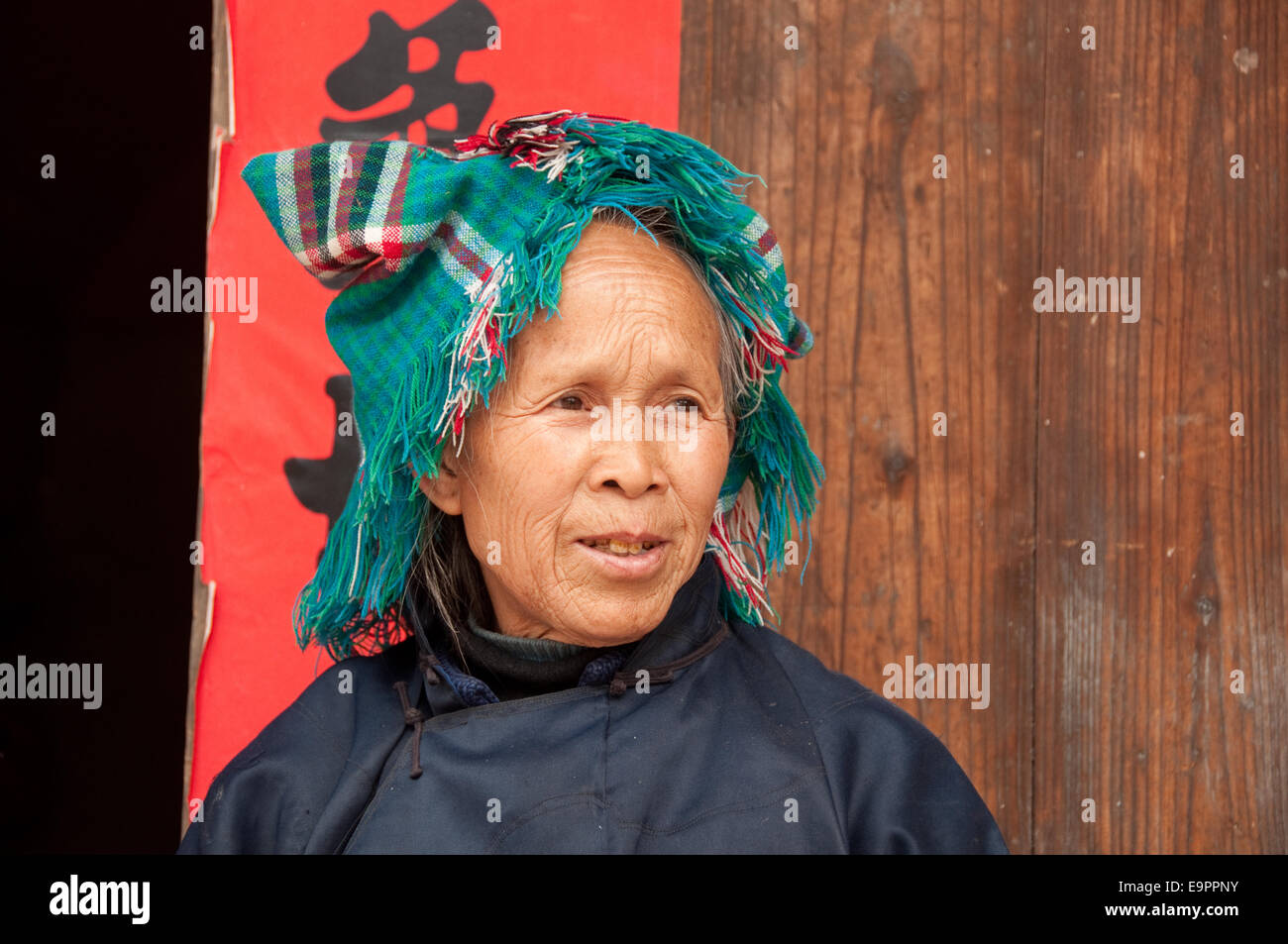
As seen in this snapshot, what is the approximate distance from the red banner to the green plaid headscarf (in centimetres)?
75

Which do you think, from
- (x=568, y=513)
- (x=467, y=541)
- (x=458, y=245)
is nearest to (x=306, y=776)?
(x=467, y=541)

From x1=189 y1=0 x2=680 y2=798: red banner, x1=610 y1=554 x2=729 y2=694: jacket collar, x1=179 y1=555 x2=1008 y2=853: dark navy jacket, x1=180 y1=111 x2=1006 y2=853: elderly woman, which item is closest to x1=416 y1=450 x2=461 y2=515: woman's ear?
x1=180 y1=111 x2=1006 y2=853: elderly woman

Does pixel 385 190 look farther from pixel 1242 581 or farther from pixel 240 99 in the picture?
pixel 1242 581

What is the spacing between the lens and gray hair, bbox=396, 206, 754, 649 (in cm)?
157

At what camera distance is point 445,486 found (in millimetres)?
1612

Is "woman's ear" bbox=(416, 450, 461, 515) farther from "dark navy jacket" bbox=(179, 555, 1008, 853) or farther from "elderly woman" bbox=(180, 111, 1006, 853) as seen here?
"dark navy jacket" bbox=(179, 555, 1008, 853)

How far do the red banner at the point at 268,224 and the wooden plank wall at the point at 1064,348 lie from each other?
0.24 m

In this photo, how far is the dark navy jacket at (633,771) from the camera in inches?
55.9

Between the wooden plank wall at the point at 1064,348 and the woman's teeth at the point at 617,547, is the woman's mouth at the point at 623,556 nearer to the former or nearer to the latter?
the woman's teeth at the point at 617,547

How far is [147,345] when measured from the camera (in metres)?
2.44

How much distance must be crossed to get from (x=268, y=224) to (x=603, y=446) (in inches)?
49.6

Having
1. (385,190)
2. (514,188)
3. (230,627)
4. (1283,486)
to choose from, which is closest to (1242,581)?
(1283,486)

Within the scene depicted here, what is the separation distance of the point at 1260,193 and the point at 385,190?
1.90 meters

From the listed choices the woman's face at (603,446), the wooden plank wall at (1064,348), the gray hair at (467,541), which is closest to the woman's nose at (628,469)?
the woman's face at (603,446)
